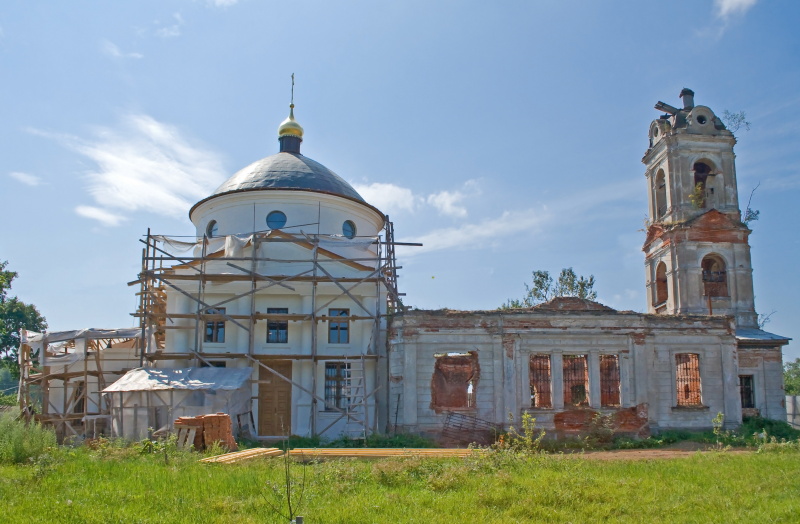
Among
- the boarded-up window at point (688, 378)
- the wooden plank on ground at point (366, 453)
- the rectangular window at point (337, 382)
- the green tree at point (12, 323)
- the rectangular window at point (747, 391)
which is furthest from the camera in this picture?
the green tree at point (12, 323)

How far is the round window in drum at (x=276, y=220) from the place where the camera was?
24.5 meters

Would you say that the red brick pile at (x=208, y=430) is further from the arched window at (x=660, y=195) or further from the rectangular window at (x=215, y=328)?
the arched window at (x=660, y=195)

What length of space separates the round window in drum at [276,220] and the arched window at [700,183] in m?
14.5

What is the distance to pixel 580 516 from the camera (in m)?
9.46

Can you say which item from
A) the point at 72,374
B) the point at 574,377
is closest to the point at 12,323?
the point at 72,374

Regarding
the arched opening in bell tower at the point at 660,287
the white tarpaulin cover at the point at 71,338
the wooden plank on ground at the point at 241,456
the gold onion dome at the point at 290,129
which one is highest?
the gold onion dome at the point at 290,129

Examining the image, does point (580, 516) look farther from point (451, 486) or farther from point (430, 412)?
point (430, 412)

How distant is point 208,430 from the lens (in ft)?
51.9

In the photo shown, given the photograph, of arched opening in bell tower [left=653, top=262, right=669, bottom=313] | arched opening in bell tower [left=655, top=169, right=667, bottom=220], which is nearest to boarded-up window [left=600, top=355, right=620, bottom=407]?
arched opening in bell tower [left=653, top=262, right=669, bottom=313]

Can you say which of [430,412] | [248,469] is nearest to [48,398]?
[430,412]

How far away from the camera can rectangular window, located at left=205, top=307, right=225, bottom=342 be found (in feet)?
73.6

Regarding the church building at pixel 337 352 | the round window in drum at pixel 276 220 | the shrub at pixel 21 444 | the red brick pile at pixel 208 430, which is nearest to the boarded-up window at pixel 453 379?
the church building at pixel 337 352

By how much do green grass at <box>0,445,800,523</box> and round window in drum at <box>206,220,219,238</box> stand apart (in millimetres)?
12674

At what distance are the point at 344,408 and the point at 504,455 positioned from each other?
9.55 metres
